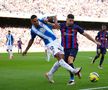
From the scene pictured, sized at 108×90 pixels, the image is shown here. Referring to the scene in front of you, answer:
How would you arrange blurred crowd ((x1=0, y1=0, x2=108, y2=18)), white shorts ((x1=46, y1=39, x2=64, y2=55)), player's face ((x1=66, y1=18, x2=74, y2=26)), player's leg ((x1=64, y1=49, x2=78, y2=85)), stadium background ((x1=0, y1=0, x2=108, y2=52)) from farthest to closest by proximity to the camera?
1. blurred crowd ((x1=0, y1=0, x2=108, y2=18))
2. stadium background ((x1=0, y1=0, x2=108, y2=52))
3. player's leg ((x1=64, y1=49, x2=78, y2=85))
4. player's face ((x1=66, y1=18, x2=74, y2=26))
5. white shorts ((x1=46, y1=39, x2=64, y2=55))

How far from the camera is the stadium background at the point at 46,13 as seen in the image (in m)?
56.2

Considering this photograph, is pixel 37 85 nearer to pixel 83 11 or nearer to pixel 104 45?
pixel 104 45

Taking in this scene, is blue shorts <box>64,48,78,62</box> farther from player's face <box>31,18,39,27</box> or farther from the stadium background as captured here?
the stadium background

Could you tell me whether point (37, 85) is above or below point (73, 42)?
below

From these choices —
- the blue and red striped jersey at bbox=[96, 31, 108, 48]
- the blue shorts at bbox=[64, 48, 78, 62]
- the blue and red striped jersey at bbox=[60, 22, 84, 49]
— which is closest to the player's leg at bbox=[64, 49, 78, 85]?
the blue shorts at bbox=[64, 48, 78, 62]

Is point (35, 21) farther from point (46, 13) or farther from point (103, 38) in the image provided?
point (46, 13)

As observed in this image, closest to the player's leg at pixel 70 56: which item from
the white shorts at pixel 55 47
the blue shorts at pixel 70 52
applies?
the blue shorts at pixel 70 52

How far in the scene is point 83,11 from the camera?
6381 cm

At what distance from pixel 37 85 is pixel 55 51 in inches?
43.5

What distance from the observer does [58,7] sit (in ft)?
204

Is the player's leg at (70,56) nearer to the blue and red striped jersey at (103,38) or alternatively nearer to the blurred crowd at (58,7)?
the blue and red striped jersey at (103,38)

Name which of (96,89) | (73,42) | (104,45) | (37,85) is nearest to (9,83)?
(37,85)

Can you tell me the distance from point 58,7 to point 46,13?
364cm

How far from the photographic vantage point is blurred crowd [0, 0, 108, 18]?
5684 cm
